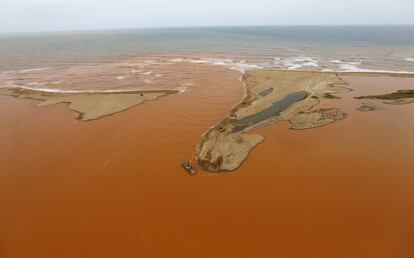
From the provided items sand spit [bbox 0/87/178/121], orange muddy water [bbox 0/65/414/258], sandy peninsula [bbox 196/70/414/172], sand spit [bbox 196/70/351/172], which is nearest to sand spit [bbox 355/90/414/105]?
sandy peninsula [bbox 196/70/414/172]

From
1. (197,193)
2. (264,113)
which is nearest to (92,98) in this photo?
(264,113)

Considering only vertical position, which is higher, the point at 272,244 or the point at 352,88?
the point at 352,88

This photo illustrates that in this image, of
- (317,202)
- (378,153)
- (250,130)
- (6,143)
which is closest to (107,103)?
(6,143)

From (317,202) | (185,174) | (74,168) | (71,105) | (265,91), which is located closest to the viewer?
(317,202)

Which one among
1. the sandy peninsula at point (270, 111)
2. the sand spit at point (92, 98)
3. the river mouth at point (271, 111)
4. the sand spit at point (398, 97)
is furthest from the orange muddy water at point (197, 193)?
the sand spit at point (398, 97)

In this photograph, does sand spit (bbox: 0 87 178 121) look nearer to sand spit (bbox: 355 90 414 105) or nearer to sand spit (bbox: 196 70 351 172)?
sand spit (bbox: 196 70 351 172)

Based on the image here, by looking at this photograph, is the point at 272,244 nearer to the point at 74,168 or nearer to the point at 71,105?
the point at 74,168
